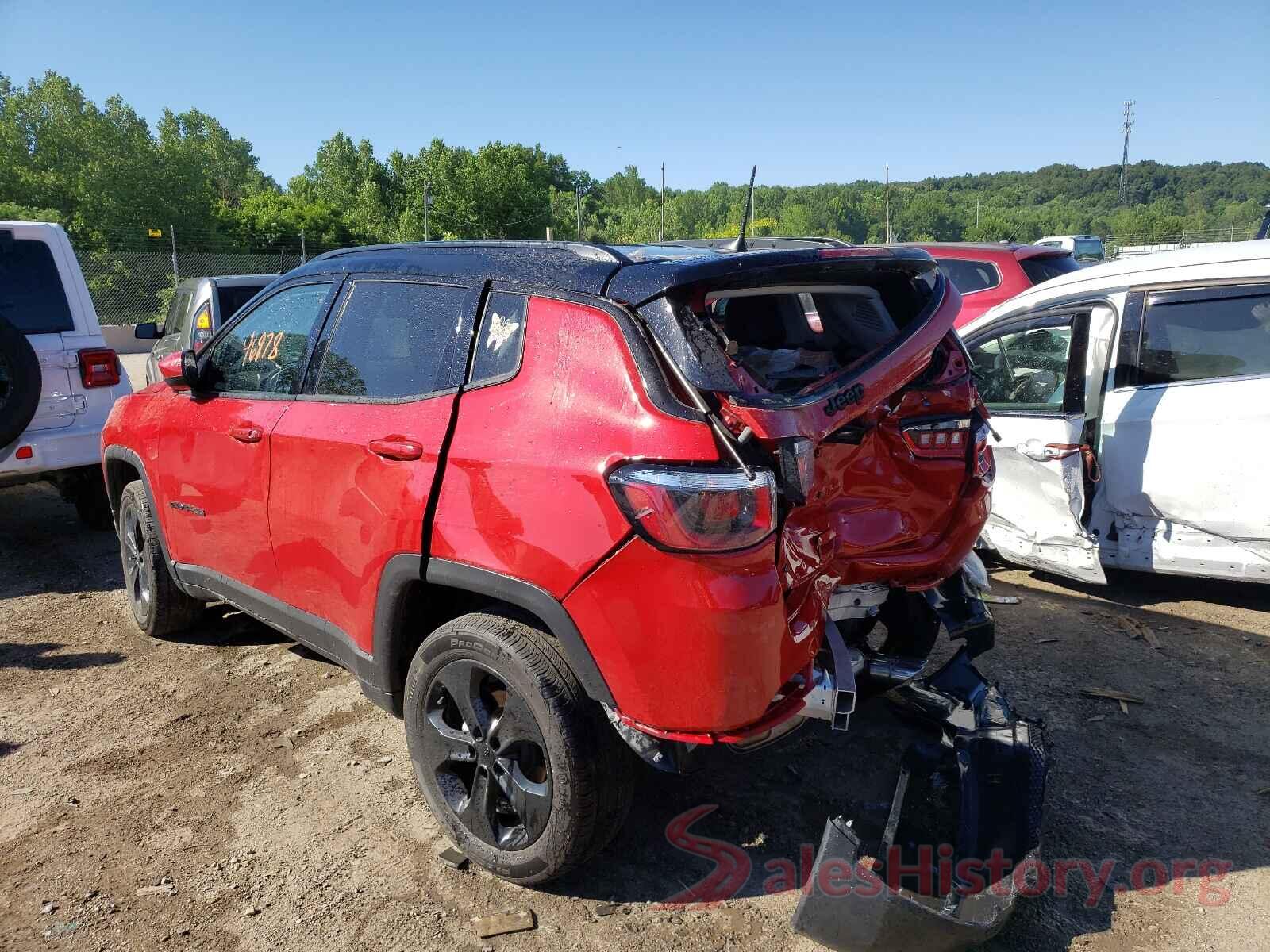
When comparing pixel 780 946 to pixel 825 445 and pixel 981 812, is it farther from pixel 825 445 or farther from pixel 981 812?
pixel 825 445

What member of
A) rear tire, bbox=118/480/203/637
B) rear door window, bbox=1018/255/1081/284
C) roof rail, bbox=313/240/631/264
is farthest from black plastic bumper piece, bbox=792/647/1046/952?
rear door window, bbox=1018/255/1081/284

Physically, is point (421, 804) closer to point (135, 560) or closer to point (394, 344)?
point (394, 344)

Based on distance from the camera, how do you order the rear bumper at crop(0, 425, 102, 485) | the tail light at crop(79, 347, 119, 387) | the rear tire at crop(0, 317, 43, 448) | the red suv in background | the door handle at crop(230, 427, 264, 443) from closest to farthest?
the door handle at crop(230, 427, 264, 443) < the rear tire at crop(0, 317, 43, 448) < the rear bumper at crop(0, 425, 102, 485) < the tail light at crop(79, 347, 119, 387) < the red suv in background

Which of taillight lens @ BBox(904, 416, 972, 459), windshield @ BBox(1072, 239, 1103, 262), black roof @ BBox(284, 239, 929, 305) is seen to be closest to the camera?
black roof @ BBox(284, 239, 929, 305)

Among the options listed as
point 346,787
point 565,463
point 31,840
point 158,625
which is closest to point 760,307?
point 565,463

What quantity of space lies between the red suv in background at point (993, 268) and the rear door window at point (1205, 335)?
3356 millimetres

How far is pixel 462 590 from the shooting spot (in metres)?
2.88

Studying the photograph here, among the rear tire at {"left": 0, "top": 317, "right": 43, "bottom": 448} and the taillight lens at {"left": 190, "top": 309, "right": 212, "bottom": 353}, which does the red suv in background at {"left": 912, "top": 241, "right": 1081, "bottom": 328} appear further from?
the rear tire at {"left": 0, "top": 317, "right": 43, "bottom": 448}

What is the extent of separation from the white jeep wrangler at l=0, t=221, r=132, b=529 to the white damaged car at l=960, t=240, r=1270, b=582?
548 centimetres

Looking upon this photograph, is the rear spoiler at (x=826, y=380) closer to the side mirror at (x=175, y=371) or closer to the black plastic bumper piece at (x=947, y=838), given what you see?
the black plastic bumper piece at (x=947, y=838)

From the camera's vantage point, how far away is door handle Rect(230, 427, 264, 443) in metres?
3.50

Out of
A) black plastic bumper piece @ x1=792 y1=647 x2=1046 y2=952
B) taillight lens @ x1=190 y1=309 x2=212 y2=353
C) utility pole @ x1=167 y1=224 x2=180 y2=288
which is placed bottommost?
black plastic bumper piece @ x1=792 y1=647 x2=1046 y2=952

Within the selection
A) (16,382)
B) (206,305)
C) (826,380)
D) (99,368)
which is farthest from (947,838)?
(206,305)

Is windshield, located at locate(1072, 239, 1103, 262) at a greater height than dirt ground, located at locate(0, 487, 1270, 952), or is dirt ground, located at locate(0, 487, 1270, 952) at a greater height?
windshield, located at locate(1072, 239, 1103, 262)
